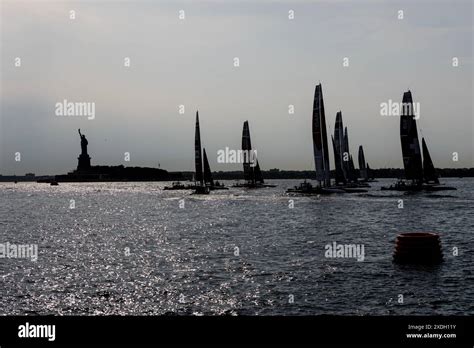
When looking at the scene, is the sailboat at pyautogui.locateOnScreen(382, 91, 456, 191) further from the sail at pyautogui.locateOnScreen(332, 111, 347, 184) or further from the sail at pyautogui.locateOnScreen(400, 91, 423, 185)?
the sail at pyautogui.locateOnScreen(332, 111, 347, 184)

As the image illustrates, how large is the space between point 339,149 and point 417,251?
9758cm

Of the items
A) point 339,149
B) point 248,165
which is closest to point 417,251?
point 339,149

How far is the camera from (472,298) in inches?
896

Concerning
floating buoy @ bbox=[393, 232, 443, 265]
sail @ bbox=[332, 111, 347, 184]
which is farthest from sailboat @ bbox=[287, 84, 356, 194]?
floating buoy @ bbox=[393, 232, 443, 265]

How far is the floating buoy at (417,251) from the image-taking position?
104 ft

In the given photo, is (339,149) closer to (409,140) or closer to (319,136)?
(409,140)

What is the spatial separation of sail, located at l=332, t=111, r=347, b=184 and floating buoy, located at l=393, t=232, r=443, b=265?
9022cm

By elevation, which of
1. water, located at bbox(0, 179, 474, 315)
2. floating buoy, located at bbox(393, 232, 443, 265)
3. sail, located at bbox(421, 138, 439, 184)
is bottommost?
water, located at bbox(0, 179, 474, 315)

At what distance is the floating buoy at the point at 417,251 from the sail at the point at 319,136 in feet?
213

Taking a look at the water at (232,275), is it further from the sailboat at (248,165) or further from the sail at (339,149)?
the sailboat at (248,165)

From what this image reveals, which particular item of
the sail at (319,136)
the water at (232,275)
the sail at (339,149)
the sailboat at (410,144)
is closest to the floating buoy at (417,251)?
the water at (232,275)

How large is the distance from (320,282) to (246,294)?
446cm

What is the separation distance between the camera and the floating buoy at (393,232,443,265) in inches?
1248
